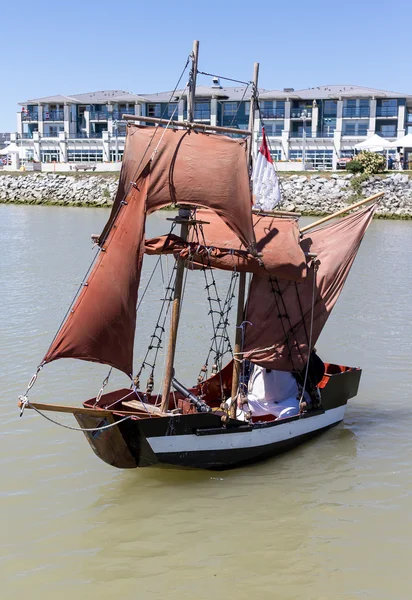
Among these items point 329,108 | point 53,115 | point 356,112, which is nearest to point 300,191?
point 356,112

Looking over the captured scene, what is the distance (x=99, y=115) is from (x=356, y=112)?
1389 inches

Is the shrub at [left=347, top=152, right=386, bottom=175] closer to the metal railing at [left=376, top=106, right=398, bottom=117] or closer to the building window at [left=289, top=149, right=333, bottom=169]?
the building window at [left=289, top=149, right=333, bottom=169]

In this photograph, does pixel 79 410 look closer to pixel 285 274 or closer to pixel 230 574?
pixel 230 574

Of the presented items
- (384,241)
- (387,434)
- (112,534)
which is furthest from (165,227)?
(112,534)

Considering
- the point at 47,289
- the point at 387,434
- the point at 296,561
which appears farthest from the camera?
the point at 47,289

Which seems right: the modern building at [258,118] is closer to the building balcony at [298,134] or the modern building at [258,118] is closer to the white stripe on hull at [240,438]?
the building balcony at [298,134]

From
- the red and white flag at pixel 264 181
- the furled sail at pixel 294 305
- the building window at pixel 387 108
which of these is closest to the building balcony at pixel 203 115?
the building window at pixel 387 108

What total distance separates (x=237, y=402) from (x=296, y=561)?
3.93 metres

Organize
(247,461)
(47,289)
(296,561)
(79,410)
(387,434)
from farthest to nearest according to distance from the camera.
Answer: (47,289), (387,434), (247,461), (79,410), (296,561)

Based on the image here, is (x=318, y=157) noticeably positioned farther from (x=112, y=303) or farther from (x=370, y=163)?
(x=112, y=303)

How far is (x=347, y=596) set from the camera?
9.72 m

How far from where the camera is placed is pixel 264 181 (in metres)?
15.5

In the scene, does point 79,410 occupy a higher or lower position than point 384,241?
higher

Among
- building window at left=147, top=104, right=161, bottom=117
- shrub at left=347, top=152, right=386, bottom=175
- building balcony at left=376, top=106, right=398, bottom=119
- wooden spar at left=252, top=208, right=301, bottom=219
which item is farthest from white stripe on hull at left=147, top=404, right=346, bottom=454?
building window at left=147, top=104, right=161, bottom=117
